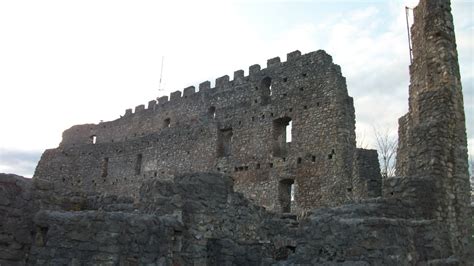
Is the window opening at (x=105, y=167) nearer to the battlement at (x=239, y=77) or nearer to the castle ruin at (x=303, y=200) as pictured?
the battlement at (x=239, y=77)

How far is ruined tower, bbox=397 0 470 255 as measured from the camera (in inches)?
364

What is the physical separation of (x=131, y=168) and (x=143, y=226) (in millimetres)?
21153

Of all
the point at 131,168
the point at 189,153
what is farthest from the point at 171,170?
the point at 131,168

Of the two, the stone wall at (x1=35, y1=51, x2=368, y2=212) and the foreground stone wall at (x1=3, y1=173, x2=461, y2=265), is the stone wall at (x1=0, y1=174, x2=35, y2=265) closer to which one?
the foreground stone wall at (x1=3, y1=173, x2=461, y2=265)

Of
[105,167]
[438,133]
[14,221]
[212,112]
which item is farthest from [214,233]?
[105,167]

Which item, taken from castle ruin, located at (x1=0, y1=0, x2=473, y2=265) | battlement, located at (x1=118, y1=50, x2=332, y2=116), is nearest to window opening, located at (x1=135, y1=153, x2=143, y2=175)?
battlement, located at (x1=118, y1=50, x2=332, y2=116)

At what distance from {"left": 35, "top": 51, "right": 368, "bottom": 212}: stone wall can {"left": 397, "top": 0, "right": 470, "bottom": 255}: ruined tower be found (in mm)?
6381

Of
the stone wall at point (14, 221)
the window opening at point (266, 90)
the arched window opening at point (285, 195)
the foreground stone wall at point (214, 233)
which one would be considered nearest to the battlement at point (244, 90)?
the window opening at point (266, 90)

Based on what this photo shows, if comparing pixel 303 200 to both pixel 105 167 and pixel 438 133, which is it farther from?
pixel 105 167

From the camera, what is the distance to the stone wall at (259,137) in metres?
17.5

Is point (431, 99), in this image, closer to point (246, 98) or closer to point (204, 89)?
point (246, 98)

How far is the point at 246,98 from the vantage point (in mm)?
21312

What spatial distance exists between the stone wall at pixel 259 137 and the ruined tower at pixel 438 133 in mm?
6381

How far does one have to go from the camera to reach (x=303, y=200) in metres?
17.7
